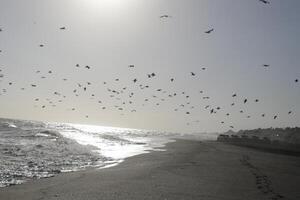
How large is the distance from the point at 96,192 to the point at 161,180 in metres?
3.48

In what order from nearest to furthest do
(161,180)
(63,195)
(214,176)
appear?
(63,195) < (161,180) < (214,176)

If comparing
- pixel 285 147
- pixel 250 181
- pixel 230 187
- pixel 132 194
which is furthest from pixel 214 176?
pixel 285 147

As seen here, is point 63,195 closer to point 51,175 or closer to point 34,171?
point 51,175

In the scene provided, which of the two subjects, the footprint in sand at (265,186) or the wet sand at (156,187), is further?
the footprint in sand at (265,186)

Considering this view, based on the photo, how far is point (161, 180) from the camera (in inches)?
598

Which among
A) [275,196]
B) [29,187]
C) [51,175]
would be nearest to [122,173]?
[51,175]

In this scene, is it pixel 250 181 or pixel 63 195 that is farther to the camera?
pixel 250 181

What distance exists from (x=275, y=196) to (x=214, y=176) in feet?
15.5

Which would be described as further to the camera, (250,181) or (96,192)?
(250,181)

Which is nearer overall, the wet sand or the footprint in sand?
the wet sand

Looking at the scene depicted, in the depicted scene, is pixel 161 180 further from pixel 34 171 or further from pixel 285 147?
pixel 285 147

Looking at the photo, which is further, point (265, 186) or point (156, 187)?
point (265, 186)

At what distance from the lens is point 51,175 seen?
17.3 meters

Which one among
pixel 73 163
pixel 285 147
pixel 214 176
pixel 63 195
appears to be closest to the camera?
pixel 63 195
